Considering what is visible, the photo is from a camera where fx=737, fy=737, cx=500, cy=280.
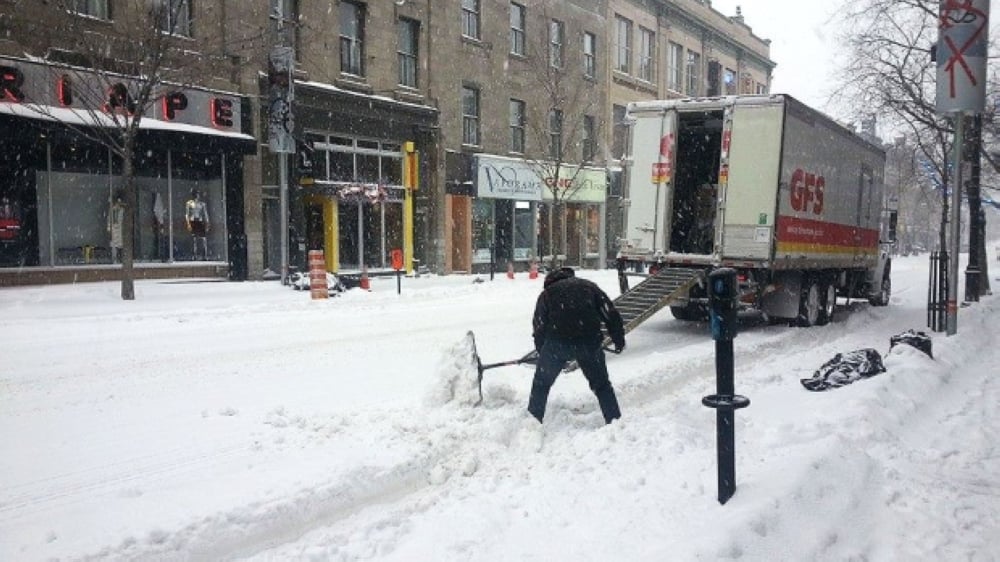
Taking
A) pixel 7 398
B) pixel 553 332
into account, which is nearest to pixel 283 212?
pixel 7 398

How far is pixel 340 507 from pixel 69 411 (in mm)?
3623

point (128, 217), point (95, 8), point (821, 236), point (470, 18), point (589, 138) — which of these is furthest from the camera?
point (589, 138)

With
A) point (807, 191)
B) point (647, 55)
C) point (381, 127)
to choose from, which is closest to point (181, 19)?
point (381, 127)

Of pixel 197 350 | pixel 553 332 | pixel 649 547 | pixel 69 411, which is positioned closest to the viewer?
pixel 649 547

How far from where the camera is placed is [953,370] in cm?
848

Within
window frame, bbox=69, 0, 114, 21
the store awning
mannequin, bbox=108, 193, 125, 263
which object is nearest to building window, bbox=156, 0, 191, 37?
window frame, bbox=69, 0, 114, 21

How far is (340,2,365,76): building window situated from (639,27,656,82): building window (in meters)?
16.3

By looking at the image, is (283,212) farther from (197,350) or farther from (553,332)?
(553,332)

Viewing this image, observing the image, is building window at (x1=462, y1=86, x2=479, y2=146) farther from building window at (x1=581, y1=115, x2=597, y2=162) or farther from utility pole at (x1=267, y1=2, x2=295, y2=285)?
utility pole at (x1=267, y1=2, x2=295, y2=285)

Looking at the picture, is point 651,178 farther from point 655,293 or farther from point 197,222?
point 197,222

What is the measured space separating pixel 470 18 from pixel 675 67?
1482 centimetres

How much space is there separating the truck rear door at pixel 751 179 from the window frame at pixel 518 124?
1635cm

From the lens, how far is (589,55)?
30250mm

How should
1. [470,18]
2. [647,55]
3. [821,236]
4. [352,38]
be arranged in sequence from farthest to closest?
[647,55]
[470,18]
[352,38]
[821,236]
